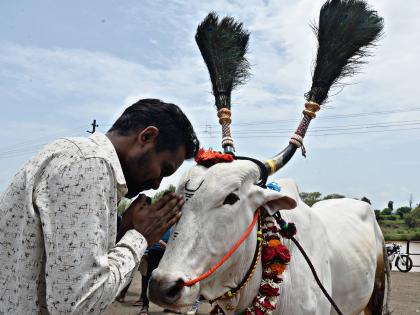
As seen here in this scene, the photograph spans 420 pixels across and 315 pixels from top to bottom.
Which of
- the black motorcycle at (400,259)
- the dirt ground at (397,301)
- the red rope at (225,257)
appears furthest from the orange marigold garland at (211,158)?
the black motorcycle at (400,259)

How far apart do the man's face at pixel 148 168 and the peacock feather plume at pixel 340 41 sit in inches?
82.6

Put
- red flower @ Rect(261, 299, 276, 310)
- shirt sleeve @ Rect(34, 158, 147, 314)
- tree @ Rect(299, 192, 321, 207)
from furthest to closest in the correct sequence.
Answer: tree @ Rect(299, 192, 321, 207) < red flower @ Rect(261, 299, 276, 310) < shirt sleeve @ Rect(34, 158, 147, 314)

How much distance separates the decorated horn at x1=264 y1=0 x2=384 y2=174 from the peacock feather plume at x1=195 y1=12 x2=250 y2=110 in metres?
0.65

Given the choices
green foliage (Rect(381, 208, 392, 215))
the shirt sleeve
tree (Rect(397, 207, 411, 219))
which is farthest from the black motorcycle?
green foliage (Rect(381, 208, 392, 215))

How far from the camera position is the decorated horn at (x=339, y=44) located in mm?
3770

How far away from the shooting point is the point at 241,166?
2840 millimetres

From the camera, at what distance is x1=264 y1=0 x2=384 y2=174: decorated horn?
3770 millimetres

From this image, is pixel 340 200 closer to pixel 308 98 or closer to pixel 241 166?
pixel 308 98

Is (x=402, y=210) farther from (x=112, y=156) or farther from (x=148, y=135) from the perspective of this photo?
(x=112, y=156)

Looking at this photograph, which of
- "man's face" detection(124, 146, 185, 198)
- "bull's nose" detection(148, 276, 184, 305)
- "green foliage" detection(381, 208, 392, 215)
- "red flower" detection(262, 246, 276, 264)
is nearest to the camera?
"man's face" detection(124, 146, 185, 198)

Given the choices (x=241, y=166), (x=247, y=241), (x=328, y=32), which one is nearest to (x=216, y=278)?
(x=247, y=241)

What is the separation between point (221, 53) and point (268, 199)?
63.6 inches

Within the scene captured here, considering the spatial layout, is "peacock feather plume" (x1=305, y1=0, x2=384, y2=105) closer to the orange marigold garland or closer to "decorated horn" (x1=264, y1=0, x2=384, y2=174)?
"decorated horn" (x1=264, y1=0, x2=384, y2=174)

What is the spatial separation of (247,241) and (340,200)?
321 cm
